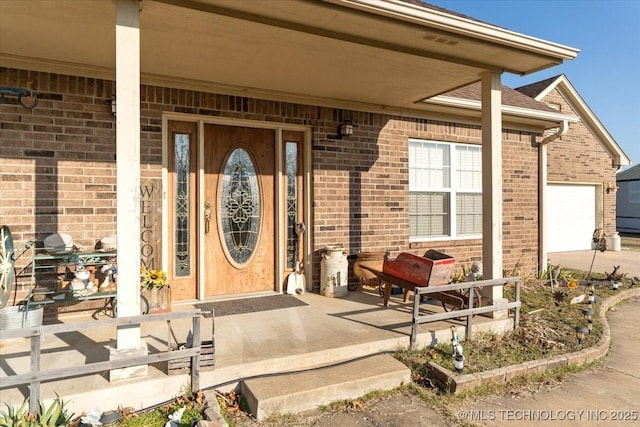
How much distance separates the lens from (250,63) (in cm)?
425

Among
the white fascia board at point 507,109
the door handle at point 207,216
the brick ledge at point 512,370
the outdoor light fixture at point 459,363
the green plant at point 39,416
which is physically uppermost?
the white fascia board at point 507,109

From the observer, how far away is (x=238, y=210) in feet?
17.4

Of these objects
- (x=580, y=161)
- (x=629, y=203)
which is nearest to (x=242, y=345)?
(x=580, y=161)

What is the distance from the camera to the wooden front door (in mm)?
5109

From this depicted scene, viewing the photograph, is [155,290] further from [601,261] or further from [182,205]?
[601,261]

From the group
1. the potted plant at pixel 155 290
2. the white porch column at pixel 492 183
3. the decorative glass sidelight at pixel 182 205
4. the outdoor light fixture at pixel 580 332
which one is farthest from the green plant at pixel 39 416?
the outdoor light fixture at pixel 580 332

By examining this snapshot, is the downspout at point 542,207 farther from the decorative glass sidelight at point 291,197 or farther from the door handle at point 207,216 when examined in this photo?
the door handle at point 207,216

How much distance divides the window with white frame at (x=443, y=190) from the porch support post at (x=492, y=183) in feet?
6.66

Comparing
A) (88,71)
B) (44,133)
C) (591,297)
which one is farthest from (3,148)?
(591,297)

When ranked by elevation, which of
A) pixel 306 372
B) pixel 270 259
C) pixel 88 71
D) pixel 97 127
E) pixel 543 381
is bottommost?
pixel 543 381

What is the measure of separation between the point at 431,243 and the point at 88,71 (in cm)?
529

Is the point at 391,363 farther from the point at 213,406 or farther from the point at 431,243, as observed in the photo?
the point at 431,243

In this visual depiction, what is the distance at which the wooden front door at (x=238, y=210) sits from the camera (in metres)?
5.11

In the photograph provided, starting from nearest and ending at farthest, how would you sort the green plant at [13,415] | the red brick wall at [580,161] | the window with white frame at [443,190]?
the green plant at [13,415] → the window with white frame at [443,190] → the red brick wall at [580,161]
